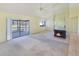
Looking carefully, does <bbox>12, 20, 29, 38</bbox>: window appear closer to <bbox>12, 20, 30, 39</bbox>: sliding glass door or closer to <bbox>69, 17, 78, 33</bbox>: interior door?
<bbox>12, 20, 30, 39</bbox>: sliding glass door

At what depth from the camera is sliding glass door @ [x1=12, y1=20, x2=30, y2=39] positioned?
601cm

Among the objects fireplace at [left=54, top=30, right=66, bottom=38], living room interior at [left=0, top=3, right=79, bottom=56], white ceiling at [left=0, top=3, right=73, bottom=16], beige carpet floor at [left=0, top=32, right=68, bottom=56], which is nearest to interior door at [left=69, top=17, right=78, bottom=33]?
living room interior at [left=0, top=3, right=79, bottom=56]

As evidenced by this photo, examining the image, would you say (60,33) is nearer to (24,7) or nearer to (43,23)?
(43,23)

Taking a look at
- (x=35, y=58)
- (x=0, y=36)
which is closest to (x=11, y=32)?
(x=0, y=36)

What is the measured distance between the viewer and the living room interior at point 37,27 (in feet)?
14.6

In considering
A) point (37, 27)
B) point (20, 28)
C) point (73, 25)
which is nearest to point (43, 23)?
point (37, 27)

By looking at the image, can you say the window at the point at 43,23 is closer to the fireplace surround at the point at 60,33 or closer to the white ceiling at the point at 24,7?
the fireplace surround at the point at 60,33

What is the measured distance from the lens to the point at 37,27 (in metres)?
8.83

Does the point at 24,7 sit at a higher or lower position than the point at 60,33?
higher

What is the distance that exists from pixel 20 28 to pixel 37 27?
2.51 metres

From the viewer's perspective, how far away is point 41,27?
912cm

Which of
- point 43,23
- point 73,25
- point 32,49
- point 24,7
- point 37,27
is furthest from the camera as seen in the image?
point 43,23

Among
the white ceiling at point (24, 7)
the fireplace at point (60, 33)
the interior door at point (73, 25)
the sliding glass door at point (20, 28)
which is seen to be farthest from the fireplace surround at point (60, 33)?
the sliding glass door at point (20, 28)

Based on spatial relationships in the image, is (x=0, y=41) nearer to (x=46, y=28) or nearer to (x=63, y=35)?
(x=63, y=35)
